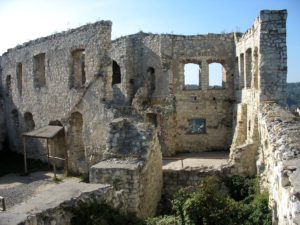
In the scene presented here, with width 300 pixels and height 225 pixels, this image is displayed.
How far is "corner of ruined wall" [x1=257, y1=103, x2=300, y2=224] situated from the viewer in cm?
400

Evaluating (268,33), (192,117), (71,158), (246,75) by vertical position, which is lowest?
(71,158)

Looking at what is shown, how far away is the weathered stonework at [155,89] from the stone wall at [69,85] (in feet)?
0.14

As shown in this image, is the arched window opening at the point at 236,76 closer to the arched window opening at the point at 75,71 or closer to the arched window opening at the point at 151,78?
the arched window opening at the point at 151,78

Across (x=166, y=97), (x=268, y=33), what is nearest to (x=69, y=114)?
(x=166, y=97)

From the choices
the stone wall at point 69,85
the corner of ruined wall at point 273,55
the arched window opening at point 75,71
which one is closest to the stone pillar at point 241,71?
the corner of ruined wall at point 273,55

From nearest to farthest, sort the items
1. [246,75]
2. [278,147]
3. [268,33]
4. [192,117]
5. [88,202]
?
1. [278,147]
2. [88,202]
3. [268,33]
4. [246,75]
5. [192,117]

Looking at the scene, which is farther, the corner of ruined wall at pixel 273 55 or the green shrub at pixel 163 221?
the corner of ruined wall at pixel 273 55

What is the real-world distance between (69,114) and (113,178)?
8258 mm

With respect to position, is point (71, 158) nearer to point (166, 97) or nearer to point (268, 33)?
point (166, 97)

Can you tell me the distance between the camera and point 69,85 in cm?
1692

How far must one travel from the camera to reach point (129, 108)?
16.7 metres

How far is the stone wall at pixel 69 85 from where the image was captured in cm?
1556

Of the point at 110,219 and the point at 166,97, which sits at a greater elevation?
the point at 166,97

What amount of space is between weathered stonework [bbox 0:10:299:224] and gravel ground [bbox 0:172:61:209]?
59.3 inches
